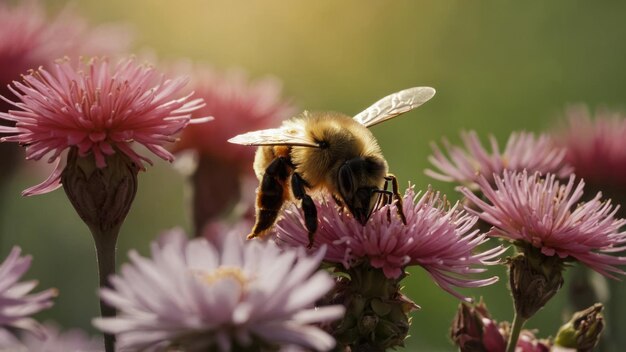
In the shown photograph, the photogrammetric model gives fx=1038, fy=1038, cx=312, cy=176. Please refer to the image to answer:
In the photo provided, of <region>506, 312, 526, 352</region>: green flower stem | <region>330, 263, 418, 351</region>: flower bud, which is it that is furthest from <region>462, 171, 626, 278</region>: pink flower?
<region>330, 263, 418, 351</region>: flower bud

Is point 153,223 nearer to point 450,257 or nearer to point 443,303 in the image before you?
point 443,303

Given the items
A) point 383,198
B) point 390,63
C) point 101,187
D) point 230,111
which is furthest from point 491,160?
point 390,63

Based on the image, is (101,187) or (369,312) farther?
(101,187)

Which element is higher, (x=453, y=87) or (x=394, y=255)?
(x=453, y=87)

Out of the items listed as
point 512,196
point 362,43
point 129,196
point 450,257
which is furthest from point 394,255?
point 362,43

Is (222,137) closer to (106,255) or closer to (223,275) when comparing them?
(106,255)

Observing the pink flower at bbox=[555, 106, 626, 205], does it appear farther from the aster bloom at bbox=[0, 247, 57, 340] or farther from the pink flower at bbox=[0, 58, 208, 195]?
the aster bloom at bbox=[0, 247, 57, 340]

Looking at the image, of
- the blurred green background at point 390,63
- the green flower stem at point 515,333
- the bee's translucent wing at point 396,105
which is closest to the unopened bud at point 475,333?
the green flower stem at point 515,333
